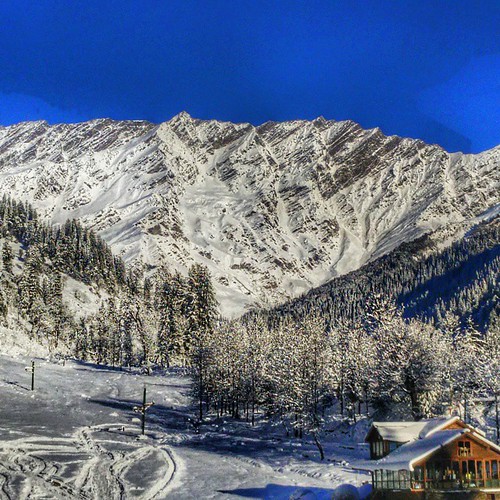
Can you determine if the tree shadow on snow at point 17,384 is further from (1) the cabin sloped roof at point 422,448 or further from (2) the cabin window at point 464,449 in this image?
(2) the cabin window at point 464,449

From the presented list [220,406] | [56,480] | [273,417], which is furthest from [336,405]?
[56,480]

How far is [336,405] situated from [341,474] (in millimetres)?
40988

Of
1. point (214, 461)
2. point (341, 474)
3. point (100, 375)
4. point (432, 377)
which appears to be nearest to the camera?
point (341, 474)

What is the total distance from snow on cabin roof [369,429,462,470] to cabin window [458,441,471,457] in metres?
0.82

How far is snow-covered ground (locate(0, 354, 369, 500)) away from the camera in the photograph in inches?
2004

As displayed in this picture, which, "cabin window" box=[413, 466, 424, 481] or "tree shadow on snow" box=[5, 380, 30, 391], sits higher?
"tree shadow on snow" box=[5, 380, 30, 391]

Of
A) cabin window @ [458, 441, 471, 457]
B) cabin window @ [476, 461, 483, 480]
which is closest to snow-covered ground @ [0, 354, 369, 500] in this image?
cabin window @ [458, 441, 471, 457]

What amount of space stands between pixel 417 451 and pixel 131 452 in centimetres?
3211

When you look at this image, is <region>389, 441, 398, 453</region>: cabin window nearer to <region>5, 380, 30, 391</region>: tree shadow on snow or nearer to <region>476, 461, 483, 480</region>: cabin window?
<region>476, 461, 483, 480</region>: cabin window

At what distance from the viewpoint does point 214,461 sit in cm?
6369

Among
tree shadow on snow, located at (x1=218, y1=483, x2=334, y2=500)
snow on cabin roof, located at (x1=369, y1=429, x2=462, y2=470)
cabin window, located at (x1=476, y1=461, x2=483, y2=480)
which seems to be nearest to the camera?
snow on cabin roof, located at (x1=369, y1=429, x2=462, y2=470)

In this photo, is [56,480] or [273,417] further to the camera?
[273,417]

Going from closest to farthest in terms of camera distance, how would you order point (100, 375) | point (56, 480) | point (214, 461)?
point (56, 480), point (214, 461), point (100, 375)

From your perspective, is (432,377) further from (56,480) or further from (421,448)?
(56,480)
